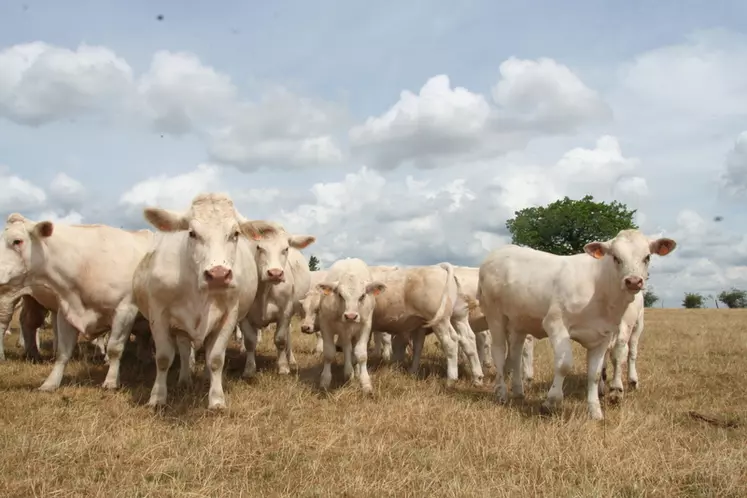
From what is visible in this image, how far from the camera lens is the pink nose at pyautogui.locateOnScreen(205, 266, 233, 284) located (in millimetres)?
6646

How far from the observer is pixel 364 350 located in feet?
31.8

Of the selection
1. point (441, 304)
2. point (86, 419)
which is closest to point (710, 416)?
point (441, 304)

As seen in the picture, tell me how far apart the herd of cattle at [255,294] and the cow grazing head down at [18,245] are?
14 millimetres

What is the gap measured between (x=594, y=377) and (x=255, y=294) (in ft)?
15.8

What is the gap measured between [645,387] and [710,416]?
2304mm

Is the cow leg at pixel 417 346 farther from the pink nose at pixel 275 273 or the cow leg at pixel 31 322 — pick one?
the cow leg at pixel 31 322

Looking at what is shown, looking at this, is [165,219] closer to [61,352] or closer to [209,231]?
[209,231]

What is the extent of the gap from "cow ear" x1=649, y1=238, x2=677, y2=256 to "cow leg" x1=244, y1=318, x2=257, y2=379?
20.1ft

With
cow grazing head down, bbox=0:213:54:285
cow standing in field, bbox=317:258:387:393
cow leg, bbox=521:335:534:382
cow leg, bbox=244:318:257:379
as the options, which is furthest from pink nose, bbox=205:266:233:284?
cow leg, bbox=521:335:534:382

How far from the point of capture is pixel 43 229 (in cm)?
874

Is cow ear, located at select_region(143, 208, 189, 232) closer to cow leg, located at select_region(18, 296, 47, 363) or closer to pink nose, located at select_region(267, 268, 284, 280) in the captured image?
pink nose, located at select_region(267, 268, 284, 280)

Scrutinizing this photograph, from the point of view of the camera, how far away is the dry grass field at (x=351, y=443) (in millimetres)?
4980

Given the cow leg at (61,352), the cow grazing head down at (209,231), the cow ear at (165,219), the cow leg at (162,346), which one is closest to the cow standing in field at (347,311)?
the cow grazing head down at (209,231)

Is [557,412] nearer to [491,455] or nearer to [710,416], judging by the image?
[710,416]
